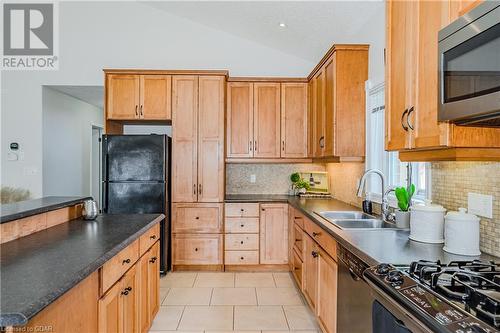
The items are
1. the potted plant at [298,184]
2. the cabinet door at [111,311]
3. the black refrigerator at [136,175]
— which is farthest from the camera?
the potted plant at [298,184]

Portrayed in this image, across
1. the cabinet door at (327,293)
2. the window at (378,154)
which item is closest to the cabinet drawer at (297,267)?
the cabinet door at (327,293)

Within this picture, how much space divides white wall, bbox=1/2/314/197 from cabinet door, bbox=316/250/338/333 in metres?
3.14

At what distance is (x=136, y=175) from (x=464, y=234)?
3.45 metres

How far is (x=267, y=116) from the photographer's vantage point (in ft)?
15.0

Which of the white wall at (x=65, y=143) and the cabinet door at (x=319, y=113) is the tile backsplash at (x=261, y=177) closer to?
the cabinet door at (x=319, y=113)

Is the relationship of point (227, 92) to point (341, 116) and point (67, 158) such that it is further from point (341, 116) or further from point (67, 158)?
point (67, 158)

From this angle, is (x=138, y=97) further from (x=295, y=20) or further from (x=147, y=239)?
(x=147, y=239)

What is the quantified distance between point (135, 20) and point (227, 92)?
67.5 inches

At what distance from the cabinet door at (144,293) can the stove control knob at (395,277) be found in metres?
1.62

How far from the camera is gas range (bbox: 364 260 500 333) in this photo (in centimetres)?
94

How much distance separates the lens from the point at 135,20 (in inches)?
192

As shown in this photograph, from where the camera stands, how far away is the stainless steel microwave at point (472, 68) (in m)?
1.08

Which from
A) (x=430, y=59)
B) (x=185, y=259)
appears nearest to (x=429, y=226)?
(x=430, y=59)

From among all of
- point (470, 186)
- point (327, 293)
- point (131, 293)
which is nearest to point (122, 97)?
point (131, 293)
